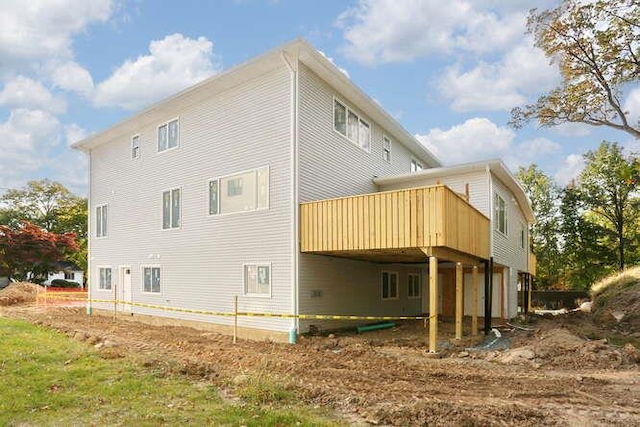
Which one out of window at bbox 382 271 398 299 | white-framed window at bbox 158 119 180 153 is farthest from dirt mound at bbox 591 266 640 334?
white-framed window at bbox 158 119 180 153

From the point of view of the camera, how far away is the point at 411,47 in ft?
41.9

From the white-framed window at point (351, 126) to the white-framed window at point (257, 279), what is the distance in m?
4.88

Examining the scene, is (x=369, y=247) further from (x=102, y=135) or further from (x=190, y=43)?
(x=102, y=135)

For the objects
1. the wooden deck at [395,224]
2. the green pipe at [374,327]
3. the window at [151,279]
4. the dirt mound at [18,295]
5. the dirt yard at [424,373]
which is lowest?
the dirt mound at [18,295]

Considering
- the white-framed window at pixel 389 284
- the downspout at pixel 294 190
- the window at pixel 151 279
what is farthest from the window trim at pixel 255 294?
the white-framed window at pixel 389 284

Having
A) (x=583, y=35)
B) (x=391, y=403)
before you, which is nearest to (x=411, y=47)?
(x=583, y=35)

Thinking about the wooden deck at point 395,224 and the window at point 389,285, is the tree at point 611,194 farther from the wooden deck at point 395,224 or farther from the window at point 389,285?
the wooden deck at point 395,224

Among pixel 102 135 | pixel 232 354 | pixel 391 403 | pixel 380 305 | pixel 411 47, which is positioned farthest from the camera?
pixel 102 135

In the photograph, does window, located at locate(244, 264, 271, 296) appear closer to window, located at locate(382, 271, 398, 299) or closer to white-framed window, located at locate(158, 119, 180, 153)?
window, located at locate(382, 271, 398, 299)

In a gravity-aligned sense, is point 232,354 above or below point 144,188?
below

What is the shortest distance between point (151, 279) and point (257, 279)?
586cm

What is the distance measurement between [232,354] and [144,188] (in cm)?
1012

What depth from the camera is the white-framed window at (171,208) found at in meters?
16.3

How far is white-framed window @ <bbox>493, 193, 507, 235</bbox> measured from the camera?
1625 cm
